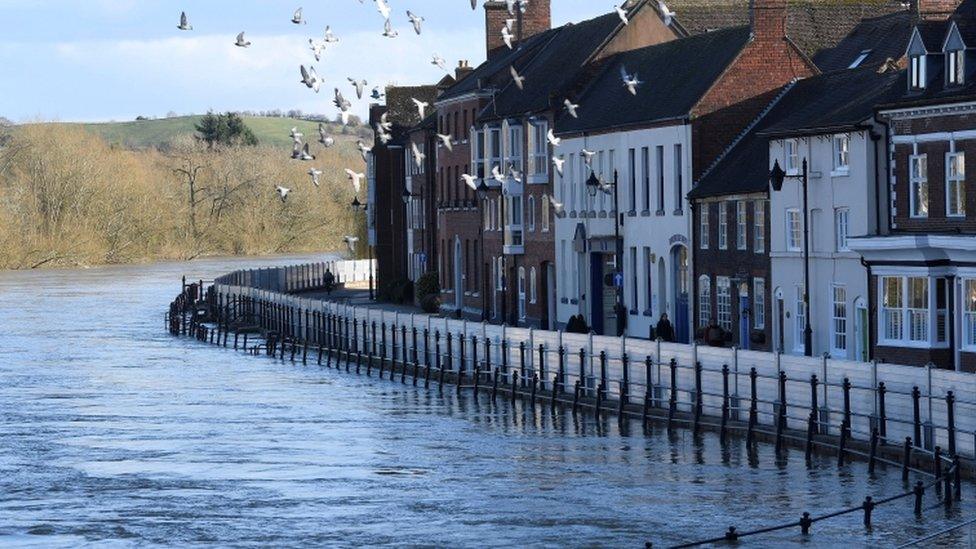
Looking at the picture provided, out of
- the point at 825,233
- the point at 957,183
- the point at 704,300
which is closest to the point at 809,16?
the point at 704,300

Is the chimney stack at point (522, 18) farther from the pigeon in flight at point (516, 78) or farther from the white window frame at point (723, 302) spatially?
the white window frame at point (723, 302)

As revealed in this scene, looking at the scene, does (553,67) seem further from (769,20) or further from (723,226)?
(723,226)

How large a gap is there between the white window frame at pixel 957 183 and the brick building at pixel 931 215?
2 centimetres

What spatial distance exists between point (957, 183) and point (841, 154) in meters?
6.88

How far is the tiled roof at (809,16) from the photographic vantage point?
301 feet

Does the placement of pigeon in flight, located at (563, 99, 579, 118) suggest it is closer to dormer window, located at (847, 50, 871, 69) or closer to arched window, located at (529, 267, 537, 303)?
arched window, located at (529, 267, 537, 303)

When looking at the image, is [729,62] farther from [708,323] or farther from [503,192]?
[503,192]

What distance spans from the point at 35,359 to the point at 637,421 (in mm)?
39521

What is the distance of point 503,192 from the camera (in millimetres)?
87312

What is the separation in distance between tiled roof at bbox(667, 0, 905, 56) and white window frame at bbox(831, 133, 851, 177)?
1141 inches

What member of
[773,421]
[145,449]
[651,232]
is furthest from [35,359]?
[773,421]

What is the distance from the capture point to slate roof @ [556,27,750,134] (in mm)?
73438

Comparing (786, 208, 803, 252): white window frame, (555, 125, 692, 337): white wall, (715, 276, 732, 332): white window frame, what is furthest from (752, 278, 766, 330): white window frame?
(555, 125, 692, 337): white wall

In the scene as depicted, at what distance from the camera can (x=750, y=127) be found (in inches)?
2859
